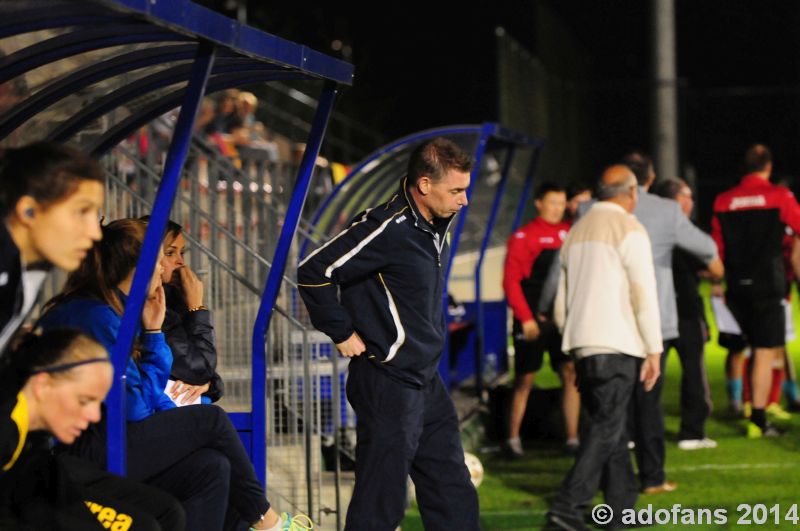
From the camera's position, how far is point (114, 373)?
395cm

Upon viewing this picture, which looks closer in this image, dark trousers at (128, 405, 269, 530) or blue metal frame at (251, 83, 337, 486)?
dark trousers at (128, 405, 269, 530)

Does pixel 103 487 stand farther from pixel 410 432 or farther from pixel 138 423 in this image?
pixel 410 432

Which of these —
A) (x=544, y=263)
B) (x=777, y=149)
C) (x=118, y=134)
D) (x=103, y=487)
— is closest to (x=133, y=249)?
(x=103, y=487)

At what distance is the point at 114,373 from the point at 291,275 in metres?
6.41

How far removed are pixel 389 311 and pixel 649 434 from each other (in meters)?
3.23

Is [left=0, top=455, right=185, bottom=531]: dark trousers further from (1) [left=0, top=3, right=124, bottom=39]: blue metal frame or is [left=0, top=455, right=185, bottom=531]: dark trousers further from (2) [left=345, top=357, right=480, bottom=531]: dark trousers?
(2) [left=345, top=357, right=480, bottom=531]: dark trousers

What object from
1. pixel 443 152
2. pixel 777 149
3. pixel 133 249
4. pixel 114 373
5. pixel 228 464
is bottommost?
pixel 228 464

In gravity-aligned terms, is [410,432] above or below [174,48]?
below

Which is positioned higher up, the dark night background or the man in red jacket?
the dark night background

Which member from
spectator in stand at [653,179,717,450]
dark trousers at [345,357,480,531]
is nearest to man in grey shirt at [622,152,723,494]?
spectator in stand at [653,179,717,450]

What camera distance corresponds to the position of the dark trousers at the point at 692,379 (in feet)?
30.4

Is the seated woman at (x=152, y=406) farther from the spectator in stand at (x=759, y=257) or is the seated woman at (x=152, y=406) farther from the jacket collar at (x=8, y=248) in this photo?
the spectator in stand at (x=759, y=257)

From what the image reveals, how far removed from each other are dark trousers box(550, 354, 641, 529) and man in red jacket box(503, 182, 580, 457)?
7.54 feet

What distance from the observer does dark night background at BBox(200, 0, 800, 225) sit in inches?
1021
